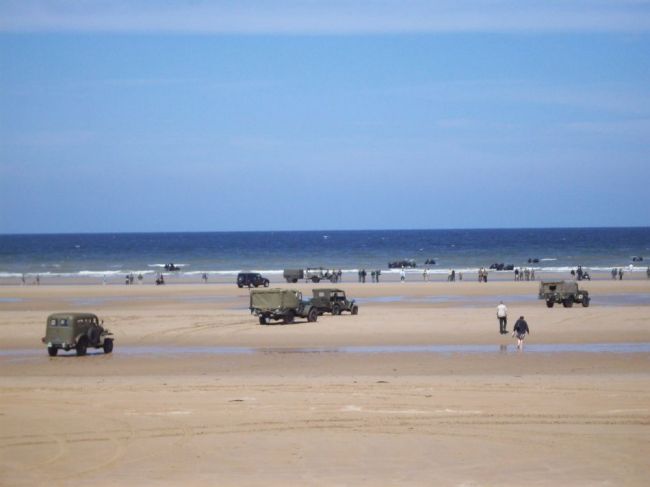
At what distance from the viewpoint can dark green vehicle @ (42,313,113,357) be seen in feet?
107

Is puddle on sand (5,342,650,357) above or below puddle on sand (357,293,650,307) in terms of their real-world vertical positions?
below

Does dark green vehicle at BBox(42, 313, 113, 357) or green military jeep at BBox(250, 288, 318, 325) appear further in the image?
green military jeep at BBox(250, 288, 318, 325)

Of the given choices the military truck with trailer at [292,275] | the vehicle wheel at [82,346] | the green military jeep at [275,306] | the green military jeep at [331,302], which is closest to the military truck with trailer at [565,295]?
the green military jeep at [331,302]

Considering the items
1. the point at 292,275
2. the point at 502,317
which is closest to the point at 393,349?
the point at 502,317

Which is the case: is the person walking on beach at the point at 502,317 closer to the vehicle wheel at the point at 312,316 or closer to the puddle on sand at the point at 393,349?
the puddle on sand at the point at 393,349

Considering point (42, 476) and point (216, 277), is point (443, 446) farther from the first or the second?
point (216, 277)

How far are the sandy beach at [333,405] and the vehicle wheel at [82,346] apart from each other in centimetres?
58

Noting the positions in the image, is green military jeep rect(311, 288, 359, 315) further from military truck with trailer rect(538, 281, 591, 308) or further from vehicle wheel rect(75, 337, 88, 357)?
vehicle wheel rect(75, 337, 88, 357)

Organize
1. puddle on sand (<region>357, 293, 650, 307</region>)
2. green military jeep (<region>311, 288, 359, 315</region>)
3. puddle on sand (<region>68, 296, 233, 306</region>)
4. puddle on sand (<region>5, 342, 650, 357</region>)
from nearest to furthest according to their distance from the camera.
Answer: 1. puddle on sand (<region>5, 342, 650, 357</region>)
2. green military jeep (<region>311, 288, 359, 315</region>)
3. puddle on sand (<region>357, 293, 650, 307</region>)
4. puddle on sand (<region>68, 296, 233, 306</region>)

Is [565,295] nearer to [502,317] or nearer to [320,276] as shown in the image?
[502,317]

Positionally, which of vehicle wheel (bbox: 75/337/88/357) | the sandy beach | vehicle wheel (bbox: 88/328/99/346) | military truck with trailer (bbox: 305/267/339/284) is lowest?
the sandy beach

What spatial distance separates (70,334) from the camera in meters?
32.6

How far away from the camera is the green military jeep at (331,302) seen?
48219 millimetres

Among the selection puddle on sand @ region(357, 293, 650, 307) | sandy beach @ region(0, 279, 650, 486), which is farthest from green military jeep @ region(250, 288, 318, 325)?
puddle on sand @ region(357, 293, 650, 307)
